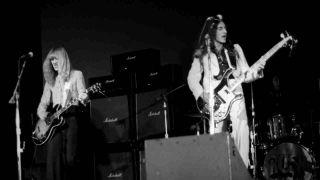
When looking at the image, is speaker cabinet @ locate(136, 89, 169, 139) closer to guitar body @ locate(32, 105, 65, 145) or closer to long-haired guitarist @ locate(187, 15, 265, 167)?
long-haired guitarist @ locate(187, 15, 265, 167)

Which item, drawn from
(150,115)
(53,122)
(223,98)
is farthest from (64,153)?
(223,98)

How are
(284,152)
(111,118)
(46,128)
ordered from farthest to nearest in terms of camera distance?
1. (111,118)
2. (284,152)
3. (46,128)

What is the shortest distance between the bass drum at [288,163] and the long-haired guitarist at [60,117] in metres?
2.05

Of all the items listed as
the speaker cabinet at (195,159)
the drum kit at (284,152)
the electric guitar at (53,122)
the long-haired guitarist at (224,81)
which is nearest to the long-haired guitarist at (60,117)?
the electric guitar at (53,122)

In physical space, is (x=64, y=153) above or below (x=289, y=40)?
below

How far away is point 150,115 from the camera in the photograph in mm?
5359

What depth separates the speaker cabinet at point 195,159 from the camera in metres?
3.08

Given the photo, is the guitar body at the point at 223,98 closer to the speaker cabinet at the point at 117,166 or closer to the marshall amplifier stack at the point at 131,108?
the marshall amplifier stack at the point at 131,108

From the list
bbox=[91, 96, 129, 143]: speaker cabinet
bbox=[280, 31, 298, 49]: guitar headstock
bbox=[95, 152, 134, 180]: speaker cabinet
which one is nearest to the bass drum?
bbox=[280, 31, 298, 49]: guitar headstock

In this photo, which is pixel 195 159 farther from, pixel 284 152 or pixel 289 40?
pixel 284 152

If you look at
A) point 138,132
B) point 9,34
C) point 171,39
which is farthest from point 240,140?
point 9,34

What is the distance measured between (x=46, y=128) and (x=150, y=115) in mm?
1101

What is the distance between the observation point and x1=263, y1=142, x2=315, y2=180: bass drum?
5094mm

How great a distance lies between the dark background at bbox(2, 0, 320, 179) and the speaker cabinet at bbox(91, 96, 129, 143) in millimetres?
644
